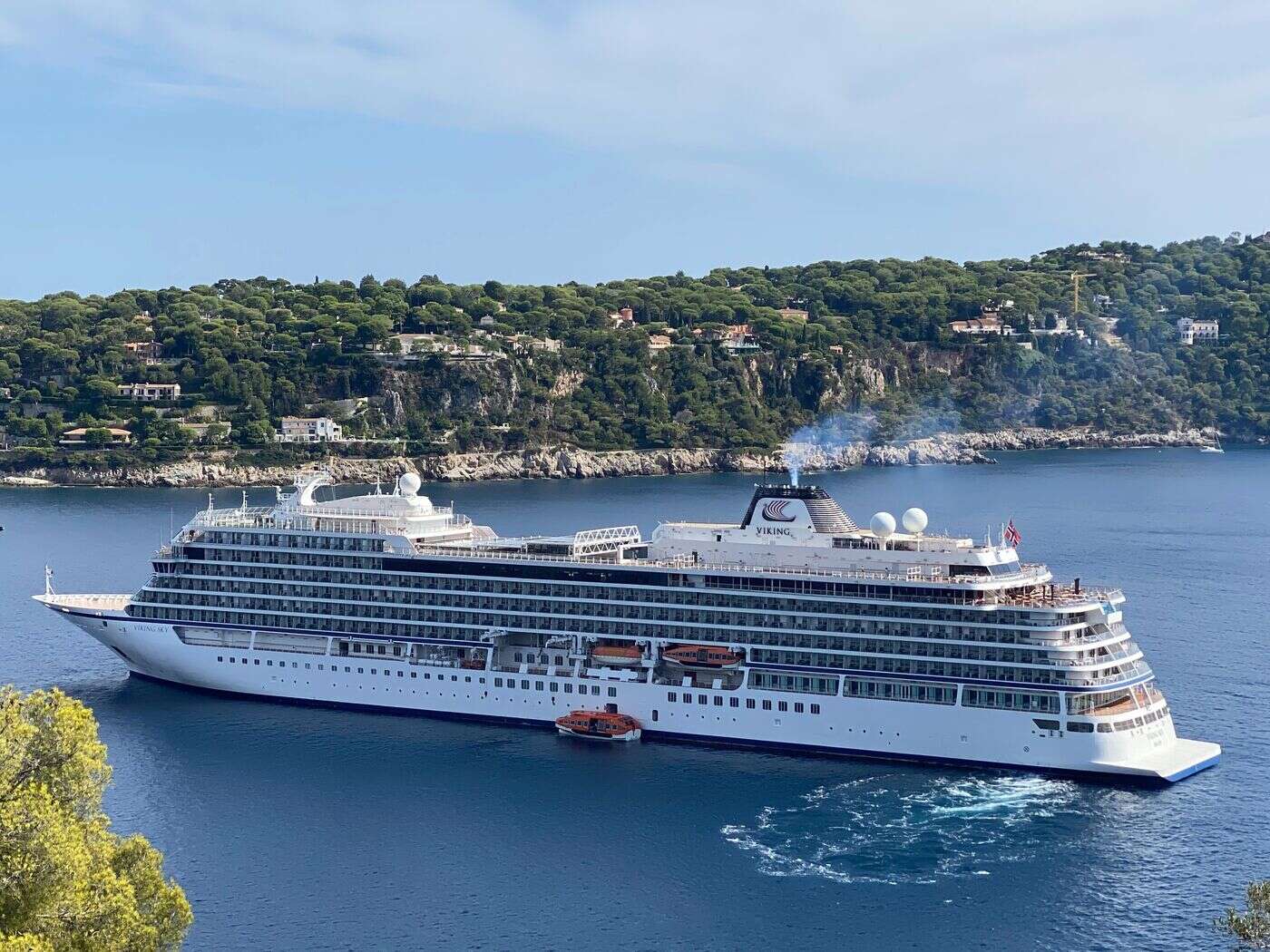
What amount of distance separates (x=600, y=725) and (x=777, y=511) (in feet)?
28.7

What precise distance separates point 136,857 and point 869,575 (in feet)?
84.2

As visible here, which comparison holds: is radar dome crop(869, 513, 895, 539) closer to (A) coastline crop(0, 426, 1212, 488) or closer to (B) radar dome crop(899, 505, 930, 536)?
(B) radar dome crop(899, 505, 930, 536)

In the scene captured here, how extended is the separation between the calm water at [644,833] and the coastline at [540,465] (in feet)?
237

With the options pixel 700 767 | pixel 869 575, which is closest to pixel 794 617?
pixel 869 575

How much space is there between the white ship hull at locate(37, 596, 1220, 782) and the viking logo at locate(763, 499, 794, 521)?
18.7 ft

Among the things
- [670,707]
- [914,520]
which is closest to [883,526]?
[914,520]

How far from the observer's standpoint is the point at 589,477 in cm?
13975

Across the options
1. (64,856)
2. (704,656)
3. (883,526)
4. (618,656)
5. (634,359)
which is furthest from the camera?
(634,359)

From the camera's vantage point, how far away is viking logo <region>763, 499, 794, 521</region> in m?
48.9

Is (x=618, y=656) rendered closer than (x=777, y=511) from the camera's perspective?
Yes

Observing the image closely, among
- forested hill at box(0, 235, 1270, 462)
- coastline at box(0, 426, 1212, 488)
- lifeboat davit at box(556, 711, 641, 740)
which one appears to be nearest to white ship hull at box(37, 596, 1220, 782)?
lifeboat davit at box(556, 711, 641, 740)

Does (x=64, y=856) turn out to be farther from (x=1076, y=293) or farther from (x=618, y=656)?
(x=1076, y=293)

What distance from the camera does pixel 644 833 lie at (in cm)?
4022

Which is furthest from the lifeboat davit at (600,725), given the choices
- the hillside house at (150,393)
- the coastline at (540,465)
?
the hillside house at (150,393)
